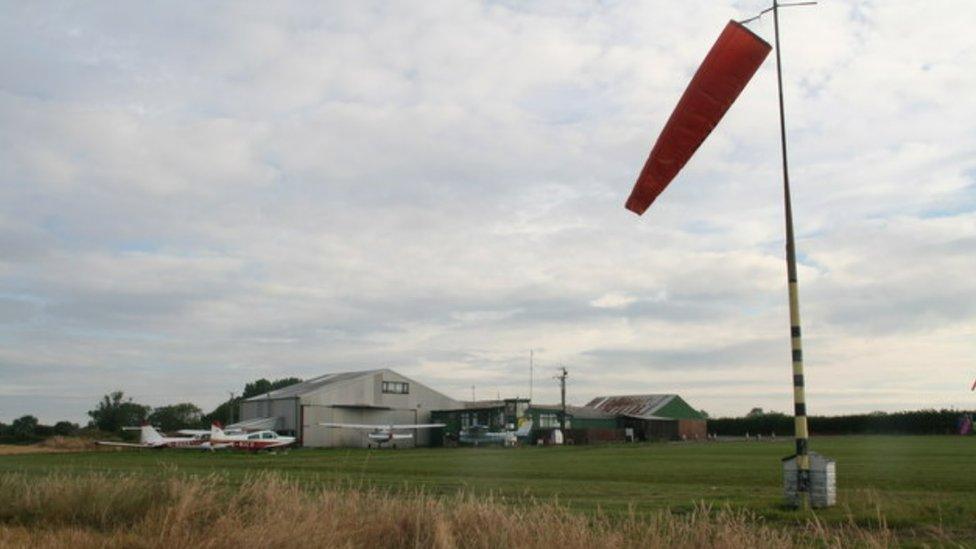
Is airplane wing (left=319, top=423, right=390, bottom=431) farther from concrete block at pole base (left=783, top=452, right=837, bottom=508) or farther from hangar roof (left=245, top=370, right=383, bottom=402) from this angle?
concrete block at pole base (left=783, top=452, right=837, bottom=508)

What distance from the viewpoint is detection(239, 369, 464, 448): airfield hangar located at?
258 feet

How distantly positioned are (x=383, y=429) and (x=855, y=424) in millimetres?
49727

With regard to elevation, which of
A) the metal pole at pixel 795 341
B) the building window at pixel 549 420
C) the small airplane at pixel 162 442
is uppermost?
the metal pole at pixel 795 341

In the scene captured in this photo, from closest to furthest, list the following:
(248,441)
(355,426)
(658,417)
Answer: (248,441) < (355,426) < (658,417)

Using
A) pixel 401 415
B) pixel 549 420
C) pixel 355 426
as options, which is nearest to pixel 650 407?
pixel 549 420

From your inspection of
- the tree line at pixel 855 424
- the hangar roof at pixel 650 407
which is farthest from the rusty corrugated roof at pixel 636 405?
the tree line at pixel 855 424

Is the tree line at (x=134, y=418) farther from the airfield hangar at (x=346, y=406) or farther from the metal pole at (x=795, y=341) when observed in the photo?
the metal pole at (x=795, y=341)

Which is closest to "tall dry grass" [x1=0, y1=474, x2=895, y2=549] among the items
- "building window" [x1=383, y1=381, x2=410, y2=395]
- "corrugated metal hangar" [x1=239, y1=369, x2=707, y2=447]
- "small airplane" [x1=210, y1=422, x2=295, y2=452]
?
"small airplane" [x1=210, y1=422, x2=295, y2=452]

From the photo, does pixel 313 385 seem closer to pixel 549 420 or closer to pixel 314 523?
pixel 549 420

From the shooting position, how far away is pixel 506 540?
8.63 meters

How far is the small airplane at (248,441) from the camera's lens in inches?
2405

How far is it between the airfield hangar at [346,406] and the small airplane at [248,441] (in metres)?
14.4

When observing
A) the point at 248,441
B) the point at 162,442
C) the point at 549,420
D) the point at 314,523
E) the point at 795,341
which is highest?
the point at 795,341

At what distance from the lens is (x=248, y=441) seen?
201 ft
